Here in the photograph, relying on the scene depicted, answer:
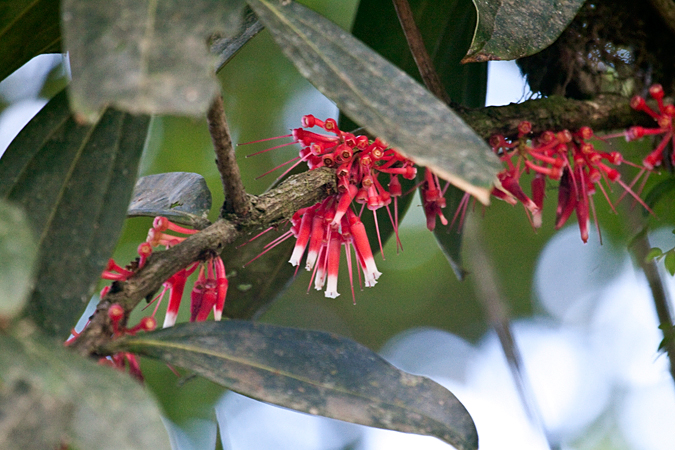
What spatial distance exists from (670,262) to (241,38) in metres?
1.02

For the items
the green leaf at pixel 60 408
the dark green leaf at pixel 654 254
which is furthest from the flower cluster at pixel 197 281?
the dark green leaf at pixel 654 254

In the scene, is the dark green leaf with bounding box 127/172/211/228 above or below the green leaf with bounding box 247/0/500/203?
below

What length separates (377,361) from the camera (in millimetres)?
801

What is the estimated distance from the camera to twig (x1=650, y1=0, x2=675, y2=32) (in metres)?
1.48

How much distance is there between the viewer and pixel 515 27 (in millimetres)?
900

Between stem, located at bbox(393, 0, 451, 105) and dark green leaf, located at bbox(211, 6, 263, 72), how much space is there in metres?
0.29

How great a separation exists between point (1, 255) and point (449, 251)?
108cm

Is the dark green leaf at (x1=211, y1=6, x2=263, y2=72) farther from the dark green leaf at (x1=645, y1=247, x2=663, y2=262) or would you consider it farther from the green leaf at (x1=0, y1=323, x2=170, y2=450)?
the dark green leaf at (x1=645, y1=247, x2=663, y2=262)

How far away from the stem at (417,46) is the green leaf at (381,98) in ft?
1.35

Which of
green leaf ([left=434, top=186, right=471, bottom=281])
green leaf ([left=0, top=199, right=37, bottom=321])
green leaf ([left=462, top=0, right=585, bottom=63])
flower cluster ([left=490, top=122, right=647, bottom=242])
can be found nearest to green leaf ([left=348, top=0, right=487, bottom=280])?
green leaf ([left=434, top=186, right=471, bottom=281])

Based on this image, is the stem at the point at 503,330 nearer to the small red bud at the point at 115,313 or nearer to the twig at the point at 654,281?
the twig at the point at 654,281

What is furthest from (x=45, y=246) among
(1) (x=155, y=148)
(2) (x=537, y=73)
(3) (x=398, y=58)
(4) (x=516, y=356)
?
(1) (x=155, y=148)

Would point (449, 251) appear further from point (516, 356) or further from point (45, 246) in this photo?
point (45, 246)

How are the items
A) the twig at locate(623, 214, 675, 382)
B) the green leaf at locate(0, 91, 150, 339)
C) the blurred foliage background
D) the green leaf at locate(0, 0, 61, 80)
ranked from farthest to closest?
the blurred foliage background
the twig at locate(623, 214, 675, 382)
the green leaf at locate(0, 0, 61, 80)
the green leaf at locate(0, 91, 150, 339)
